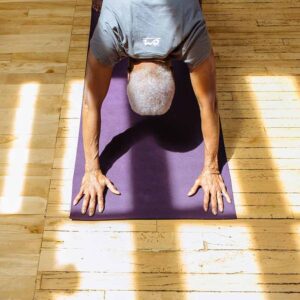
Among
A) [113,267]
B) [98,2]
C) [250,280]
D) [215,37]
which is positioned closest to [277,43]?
[215,37]

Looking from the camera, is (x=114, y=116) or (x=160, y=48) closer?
(x=160, y=48)

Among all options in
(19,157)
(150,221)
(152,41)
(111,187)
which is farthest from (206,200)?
(19,157)

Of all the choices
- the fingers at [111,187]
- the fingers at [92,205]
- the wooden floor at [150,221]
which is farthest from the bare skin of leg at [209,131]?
the fingers at [92,205]

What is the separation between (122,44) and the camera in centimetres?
169

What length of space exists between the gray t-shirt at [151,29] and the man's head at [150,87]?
0.05m

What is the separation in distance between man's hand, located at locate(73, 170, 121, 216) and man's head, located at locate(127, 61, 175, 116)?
1.61 feet

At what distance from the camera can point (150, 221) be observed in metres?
1.94

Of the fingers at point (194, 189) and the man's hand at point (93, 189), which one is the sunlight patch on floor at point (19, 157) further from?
the fingers at point (194, 189)

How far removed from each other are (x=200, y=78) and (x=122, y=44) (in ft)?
1.15

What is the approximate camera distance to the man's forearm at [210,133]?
1.88 meters

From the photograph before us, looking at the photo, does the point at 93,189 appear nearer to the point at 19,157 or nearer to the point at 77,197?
the point at 77,197

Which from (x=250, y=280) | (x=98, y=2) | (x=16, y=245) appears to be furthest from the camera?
(x=98, y=2)

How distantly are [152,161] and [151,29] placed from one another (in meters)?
0.73

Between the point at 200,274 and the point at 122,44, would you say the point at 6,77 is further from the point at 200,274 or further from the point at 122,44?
the point at 200,274
